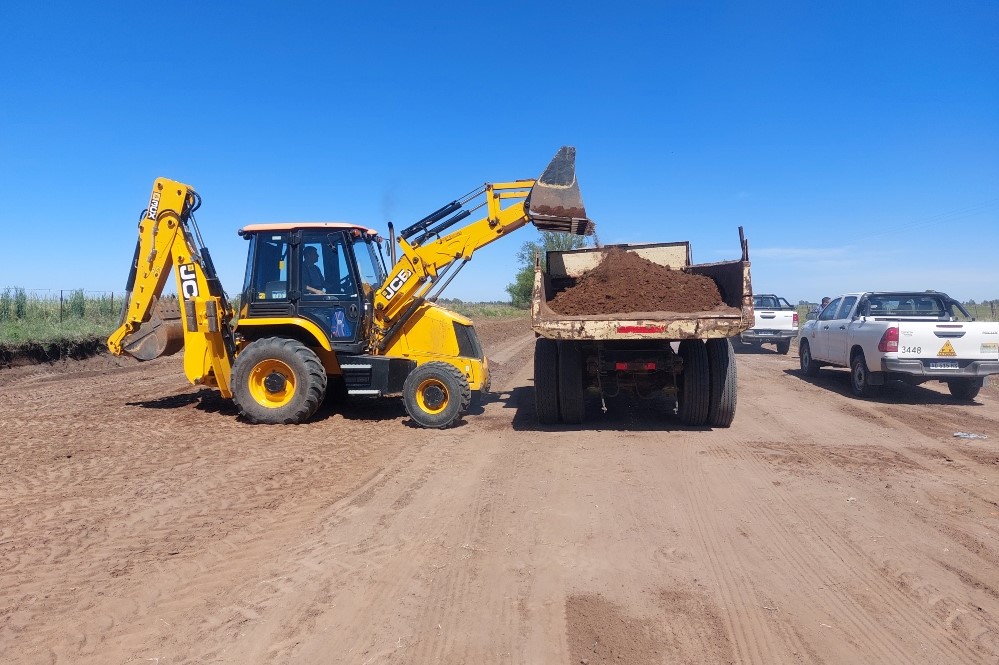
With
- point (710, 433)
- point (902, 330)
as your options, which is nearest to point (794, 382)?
point (902, 330)

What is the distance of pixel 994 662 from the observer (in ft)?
9.71

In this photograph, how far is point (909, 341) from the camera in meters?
9.95

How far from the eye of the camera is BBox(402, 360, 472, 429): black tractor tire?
8.33 meters

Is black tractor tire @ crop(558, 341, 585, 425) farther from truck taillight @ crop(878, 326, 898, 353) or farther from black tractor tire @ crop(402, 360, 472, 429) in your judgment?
truck taillight @ crop(878, 326, 898, 353)

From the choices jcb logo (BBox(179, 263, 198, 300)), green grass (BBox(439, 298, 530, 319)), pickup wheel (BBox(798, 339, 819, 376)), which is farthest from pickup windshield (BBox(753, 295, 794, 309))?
green grass (BBox(439, 298, 530, 319))

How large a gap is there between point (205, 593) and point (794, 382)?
12.1 m

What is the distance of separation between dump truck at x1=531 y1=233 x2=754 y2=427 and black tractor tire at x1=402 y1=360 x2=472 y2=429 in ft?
3.47

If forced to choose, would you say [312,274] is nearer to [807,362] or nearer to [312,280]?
[312,280]

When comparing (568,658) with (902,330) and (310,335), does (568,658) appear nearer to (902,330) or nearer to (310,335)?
(310,335)

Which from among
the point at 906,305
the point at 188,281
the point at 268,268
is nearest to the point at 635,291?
the point at 268,268

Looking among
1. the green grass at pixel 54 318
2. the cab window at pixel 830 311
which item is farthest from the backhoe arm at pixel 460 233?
the green grass at pixel 54 318

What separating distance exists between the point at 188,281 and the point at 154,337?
1.05 meters

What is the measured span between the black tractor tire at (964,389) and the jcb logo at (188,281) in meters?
12.2

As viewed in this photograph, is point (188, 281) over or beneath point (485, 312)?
beneath
